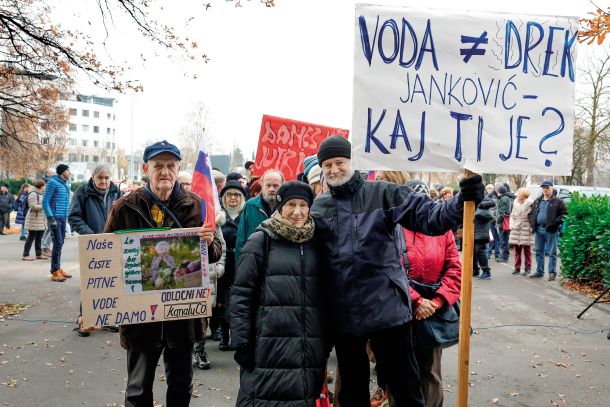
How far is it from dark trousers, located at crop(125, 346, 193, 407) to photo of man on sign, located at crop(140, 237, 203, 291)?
0.45 meters

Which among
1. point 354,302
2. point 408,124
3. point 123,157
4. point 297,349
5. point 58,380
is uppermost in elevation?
point 123,157

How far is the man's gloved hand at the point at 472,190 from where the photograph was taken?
2717mm

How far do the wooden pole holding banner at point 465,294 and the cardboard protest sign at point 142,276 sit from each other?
159 cm

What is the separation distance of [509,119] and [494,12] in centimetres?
65

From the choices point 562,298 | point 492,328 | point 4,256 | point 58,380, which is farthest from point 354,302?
point 4,256

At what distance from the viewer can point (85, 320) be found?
3189 millimetres

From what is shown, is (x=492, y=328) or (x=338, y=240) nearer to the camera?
(x=338, y=240)

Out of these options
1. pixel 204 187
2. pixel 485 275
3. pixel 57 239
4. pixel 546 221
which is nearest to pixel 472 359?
pixel 204 187

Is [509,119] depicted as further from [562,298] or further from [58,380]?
[562,298]

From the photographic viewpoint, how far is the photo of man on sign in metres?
3.26

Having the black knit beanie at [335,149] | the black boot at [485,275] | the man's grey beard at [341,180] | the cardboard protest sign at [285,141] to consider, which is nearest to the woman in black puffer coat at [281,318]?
the man's grey beard at [341,180]

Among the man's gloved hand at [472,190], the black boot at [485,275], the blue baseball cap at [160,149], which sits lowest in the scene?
the black boot at [485,275]

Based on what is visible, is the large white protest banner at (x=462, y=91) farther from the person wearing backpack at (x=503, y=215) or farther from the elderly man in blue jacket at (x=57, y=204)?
the person wearing backpack at (x=503, y=215)

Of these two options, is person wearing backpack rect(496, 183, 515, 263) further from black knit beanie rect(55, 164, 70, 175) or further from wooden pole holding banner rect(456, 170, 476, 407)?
wooden pole holding banner rect(456, 170, 476, 407)
